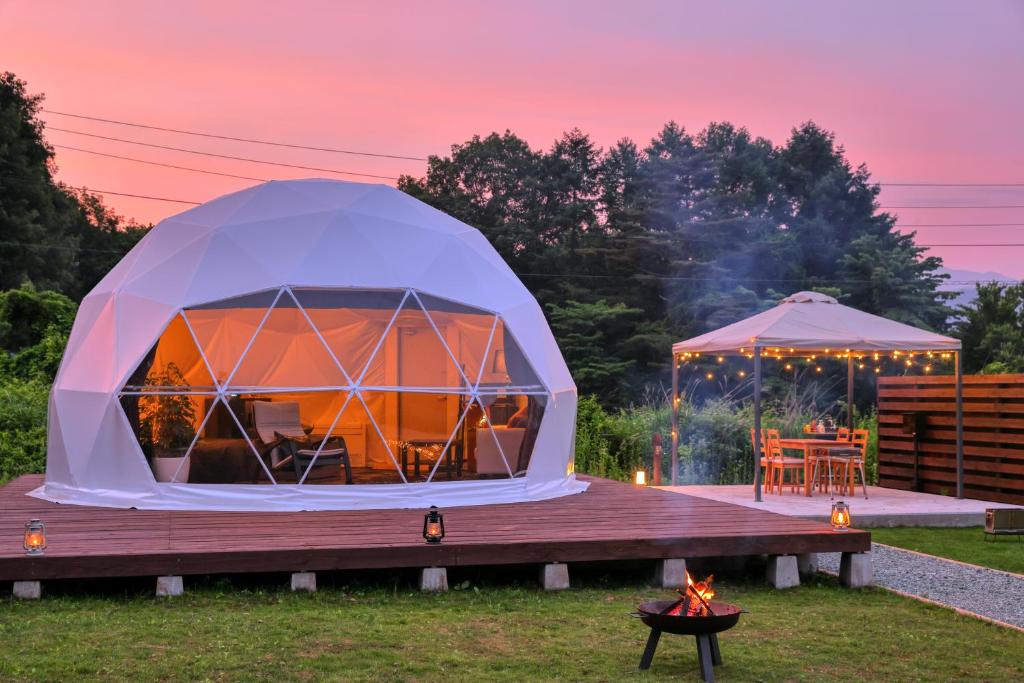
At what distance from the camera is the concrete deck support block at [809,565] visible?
8.39 meters

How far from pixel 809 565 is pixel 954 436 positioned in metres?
5.90

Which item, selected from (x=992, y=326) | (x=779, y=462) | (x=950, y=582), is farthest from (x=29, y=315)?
(x=992, y=326)

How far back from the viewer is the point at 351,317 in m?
11.6

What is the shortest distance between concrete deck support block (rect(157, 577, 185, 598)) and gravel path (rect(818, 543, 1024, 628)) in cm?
474

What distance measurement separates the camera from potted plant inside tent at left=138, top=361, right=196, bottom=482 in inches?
392

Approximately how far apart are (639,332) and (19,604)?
21.9 metres

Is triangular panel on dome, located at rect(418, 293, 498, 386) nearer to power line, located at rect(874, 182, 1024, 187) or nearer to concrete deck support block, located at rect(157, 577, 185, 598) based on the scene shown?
concrete deck support block, located at rect(157, 577, 185, 598)

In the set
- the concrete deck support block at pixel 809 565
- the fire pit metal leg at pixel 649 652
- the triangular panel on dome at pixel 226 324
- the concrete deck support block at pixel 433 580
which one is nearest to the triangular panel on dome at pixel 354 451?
the triangular panel on dome at pixel 226 324

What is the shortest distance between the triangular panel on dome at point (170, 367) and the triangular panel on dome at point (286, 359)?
1373 mm

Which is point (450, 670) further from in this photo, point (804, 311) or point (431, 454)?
point (804, 311)

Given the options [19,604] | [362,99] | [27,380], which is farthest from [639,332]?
[19,604]

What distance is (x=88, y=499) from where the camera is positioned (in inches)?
388

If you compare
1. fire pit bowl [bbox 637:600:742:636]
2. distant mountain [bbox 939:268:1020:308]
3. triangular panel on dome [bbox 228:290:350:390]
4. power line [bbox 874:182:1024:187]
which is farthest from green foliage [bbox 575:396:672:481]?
distant mountain [bbox 939:268:1020:308]

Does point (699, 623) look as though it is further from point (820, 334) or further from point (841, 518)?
point (820, 334)
